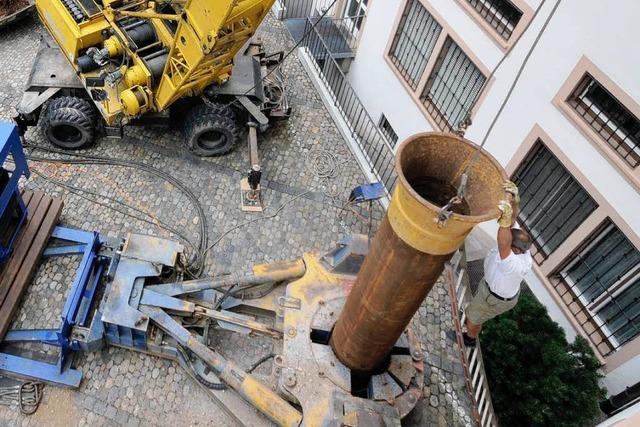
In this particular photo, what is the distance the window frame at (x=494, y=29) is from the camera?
34.7ft

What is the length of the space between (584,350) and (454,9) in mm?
7924

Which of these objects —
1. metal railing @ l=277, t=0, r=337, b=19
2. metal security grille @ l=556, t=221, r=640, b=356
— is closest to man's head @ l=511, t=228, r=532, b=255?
metal security grille @ l=556, t=221, r=640, b=356

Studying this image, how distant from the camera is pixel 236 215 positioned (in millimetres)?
10297

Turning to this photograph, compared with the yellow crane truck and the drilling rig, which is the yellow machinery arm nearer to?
the yellow crane truck

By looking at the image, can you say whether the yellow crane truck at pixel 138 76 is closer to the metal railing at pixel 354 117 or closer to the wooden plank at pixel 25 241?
the wooden plank at pixel 25 241

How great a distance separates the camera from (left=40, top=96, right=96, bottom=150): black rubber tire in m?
10.1

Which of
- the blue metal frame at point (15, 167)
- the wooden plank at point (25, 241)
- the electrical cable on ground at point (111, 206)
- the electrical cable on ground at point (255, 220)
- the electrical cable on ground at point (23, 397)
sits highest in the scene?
the blue metal frame at point (15, 167)

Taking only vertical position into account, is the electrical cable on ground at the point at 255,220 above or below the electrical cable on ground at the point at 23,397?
above

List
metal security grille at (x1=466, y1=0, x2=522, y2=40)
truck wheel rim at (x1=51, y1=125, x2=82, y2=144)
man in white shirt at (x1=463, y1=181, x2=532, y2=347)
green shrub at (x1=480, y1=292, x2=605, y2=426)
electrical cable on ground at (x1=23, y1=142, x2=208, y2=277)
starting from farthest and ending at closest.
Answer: metal security grille at (x1=466, y1=0, x2=522, y2=40)
truck wheel rim at (x1=51, y1=125, x2=82, y2=144)
electrical cable on ground at (x1=23, y1=142, x2=208, y2=277)
green shrub at (x1=480, y1=292, x2=605, y2=426)
man in white shirt at (x1=463, y1=181, x2=532, y2=347)

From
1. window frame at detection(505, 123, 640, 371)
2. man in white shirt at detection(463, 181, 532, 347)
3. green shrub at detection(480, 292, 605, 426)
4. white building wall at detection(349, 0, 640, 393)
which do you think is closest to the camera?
man in white shirt at detection(463, 181, 532, 347)

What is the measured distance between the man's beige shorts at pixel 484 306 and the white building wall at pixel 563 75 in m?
3.77

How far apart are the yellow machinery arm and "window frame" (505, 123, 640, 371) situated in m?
6.23

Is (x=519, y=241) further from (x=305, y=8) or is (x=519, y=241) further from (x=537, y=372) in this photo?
(x=305, y=8)

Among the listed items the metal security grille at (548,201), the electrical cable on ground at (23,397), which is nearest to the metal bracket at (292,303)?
the electrical cable on ground at (23,397)
